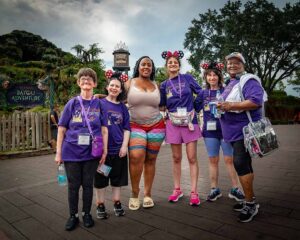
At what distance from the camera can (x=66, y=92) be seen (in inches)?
711

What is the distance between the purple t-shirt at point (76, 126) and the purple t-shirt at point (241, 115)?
5.03 feet

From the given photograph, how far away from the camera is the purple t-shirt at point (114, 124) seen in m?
3.31

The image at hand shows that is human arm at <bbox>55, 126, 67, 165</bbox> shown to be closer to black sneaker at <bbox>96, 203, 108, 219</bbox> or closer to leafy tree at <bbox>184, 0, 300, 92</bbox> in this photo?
black sneaker at <bbox>96, 203, 108, 219</bbox>

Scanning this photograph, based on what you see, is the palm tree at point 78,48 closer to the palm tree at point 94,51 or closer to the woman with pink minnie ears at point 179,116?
the palm tree at point 94,51

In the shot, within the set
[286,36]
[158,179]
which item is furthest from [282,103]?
[158,179]

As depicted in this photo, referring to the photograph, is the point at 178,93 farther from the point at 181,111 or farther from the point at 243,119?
the point at 243,119

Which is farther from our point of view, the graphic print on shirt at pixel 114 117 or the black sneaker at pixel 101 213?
the graphic print on shirt at pixel 114 117

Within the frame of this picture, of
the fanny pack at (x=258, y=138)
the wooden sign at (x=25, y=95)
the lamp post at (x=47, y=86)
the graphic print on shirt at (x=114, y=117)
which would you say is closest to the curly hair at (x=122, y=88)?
the graphic print on shirt at (x=114, y=117)

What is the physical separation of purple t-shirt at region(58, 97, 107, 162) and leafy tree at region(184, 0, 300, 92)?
83.9 ft

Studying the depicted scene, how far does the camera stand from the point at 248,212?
9.86 feet

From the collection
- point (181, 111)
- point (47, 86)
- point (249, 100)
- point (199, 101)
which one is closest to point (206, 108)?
point (199, 101)

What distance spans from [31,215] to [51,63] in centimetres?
2294

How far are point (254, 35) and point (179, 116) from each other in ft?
82.4

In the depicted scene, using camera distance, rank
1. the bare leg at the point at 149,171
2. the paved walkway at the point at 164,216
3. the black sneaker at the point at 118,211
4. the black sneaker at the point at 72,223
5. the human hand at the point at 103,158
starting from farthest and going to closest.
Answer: the bare leg at the point at 149,171 → the black sneaker at the point at 118,211 → the human hand at the point at 103,158 → the black sneaker at the point at 72,223 → the paved walkway at the point at 164,216
